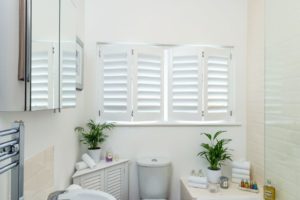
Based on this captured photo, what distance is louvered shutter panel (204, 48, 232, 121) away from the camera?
8.64 ft

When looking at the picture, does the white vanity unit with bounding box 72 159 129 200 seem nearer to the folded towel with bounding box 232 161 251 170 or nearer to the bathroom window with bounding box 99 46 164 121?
the bathroom window with bounding box 99 46 164 121

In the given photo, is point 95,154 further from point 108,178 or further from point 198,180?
point 198,180

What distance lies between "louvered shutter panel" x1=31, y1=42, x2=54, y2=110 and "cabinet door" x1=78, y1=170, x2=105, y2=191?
1.16m

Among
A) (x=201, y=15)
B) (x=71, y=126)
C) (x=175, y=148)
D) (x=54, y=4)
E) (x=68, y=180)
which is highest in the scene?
(x=201, y=15)

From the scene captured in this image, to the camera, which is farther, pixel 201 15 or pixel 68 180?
pixel 201 15

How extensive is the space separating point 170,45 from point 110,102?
95 cm

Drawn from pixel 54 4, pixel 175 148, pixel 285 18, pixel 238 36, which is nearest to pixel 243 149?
pixel 175 148

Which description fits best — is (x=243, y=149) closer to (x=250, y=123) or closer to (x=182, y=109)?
(x=250, y=123)

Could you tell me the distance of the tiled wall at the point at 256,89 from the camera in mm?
Answer: 2371

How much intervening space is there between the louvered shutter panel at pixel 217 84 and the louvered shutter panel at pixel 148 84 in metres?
0.53

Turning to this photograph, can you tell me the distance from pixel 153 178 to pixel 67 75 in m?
1.45

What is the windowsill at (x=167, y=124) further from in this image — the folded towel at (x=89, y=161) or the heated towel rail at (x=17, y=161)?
the heated towel rail at (x=17, y=161)

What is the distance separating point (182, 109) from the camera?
8.66ft

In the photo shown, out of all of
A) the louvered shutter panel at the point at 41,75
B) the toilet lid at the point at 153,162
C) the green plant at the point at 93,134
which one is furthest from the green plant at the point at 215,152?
the louvered shutter panel at the point at 41,75
